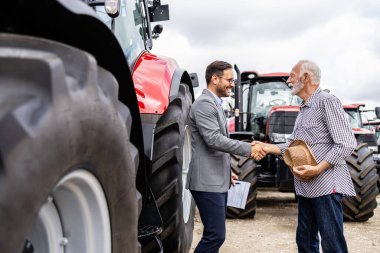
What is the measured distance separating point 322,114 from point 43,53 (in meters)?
2.50

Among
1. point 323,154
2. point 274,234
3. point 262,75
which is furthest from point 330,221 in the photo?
point 262,75

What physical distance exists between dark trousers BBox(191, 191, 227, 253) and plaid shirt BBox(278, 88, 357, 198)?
1.94 ft

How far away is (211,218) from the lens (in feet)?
12.1

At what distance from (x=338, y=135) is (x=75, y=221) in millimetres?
2170

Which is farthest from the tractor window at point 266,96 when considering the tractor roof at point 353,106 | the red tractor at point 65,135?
the red tractor at point 65,135

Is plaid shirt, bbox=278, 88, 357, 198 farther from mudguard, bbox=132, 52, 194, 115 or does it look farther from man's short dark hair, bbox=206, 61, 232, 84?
mudguard, bbox=132, 52, 194, 115

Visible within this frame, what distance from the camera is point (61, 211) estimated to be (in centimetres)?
165

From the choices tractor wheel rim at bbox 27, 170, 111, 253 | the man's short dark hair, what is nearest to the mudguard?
the man's short dark hair

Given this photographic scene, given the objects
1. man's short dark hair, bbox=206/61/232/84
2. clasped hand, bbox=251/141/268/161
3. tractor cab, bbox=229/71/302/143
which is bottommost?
tractor cab, bbox=229/71/302/143

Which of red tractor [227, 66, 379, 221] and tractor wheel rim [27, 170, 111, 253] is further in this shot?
red tractor [227, 66, 379, 221]

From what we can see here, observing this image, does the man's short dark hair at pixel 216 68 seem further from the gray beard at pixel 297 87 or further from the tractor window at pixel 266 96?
the tractor window at pixel 266 96

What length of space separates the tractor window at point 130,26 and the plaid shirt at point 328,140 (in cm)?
128

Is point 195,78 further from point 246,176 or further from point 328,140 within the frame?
point 246,176

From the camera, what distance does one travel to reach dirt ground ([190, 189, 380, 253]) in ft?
17.7
